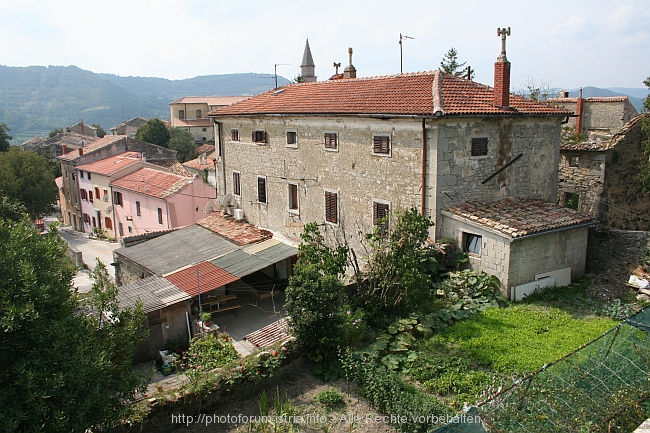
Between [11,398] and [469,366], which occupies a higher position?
[11,398]

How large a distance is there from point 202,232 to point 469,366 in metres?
16.5

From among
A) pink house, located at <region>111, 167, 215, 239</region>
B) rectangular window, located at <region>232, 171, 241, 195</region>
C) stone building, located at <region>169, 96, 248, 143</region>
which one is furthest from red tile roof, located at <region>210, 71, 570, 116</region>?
stone building, located at <region>169, 96, 248, 143</region>

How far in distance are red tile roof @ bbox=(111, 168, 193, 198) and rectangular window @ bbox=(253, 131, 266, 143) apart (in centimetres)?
1202

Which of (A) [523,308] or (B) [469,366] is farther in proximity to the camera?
(A) [523,308]

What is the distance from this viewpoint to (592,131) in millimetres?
32406

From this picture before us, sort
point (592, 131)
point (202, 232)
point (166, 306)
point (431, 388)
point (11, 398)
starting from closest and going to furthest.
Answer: point (11, 398) < point (431, 388) < point (166, 306) < point (202, 232) < point (592, 131)

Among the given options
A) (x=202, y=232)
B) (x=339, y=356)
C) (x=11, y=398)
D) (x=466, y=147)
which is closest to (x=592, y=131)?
(x=466, y=147)

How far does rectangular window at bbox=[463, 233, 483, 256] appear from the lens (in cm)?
1548

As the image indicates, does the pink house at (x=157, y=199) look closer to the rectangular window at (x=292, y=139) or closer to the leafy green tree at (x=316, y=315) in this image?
the rectangular window at (x=292, y=139)

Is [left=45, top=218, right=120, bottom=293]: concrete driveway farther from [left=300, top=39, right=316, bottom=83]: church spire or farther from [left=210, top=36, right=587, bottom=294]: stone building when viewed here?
[left=300, top=39, right=316, bottom=83]: church spire

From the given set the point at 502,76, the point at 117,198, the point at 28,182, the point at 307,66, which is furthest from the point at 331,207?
the point at 307,66

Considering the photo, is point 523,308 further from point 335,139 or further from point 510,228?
point 335,139

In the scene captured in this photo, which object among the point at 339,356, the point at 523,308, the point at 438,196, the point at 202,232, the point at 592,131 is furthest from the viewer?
the point at 592,131

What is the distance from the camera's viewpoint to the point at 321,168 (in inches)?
789
